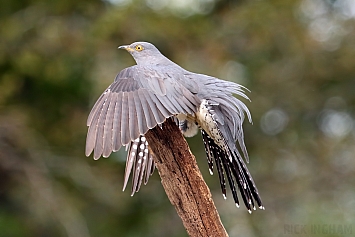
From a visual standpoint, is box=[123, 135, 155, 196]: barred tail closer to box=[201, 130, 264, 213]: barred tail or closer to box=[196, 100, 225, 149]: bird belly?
box=[201, 130, 264, 213]: barred tail

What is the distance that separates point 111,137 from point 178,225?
597 cm

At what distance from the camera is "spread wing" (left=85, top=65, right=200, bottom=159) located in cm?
345

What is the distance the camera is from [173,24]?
7.88 m

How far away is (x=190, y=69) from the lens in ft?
24.5

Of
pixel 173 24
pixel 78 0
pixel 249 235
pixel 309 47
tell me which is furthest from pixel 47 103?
pixel 309 47

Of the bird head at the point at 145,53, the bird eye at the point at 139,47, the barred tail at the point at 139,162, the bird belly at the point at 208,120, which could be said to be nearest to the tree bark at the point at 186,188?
the bird belly at the point at 208,120

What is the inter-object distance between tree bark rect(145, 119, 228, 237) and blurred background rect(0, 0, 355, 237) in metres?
3.83

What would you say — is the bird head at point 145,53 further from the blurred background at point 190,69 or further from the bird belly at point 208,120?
the blurred background at point 190,69

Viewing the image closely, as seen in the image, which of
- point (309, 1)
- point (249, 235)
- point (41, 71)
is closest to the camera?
point (41, 71)

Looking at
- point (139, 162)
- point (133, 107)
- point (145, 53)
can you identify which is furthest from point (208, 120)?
point (145, 53)

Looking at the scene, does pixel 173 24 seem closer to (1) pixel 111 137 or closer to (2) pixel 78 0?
(2) pixel 78 0

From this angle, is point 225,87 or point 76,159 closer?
point 225,87

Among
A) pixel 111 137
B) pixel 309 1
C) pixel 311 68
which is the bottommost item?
pixel 111 137

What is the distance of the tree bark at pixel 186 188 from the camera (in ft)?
11.8
